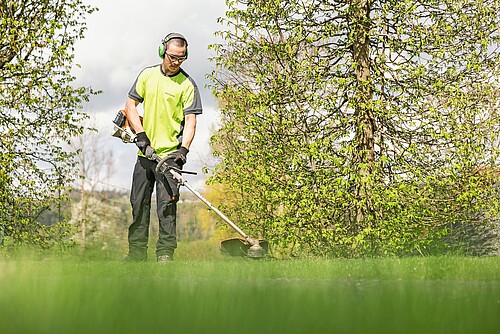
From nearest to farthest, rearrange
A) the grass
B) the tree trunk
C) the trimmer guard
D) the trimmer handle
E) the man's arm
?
1. the grass
2. the trimmer handle
3. the man's arm
4. the trimmer guard
5. the tree trunk

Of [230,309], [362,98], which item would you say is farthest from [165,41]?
[230,309]

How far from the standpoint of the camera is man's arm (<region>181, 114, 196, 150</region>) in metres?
6.30

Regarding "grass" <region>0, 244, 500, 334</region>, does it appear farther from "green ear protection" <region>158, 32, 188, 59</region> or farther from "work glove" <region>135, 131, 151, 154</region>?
"green ear protection" <region>158, 32, 188, 59</region>

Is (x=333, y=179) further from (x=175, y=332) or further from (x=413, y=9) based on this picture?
(x=175, y=332)

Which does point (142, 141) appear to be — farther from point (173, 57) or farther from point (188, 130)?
point (173, 57)

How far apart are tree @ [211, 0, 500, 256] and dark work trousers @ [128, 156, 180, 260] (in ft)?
6.87

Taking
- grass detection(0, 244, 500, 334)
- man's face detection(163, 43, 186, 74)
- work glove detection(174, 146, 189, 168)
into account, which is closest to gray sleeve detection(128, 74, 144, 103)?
man's face detection(163, 43, 186, 74)

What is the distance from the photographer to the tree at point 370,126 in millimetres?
8266

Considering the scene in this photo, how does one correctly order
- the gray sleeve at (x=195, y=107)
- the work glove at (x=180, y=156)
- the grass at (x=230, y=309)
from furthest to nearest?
the gray sleeve at (x=195, y=107) → the work glove at (x=180, y=156) → the grass at (x=230, y=309)

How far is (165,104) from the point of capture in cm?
641

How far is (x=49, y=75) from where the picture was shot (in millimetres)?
10898

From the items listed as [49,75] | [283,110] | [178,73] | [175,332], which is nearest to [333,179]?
[283,110]

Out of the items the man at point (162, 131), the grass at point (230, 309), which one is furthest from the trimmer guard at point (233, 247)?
the grass at point (230, 309)

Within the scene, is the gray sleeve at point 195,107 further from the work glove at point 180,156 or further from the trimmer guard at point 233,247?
the trimmer guard at point 233,247
